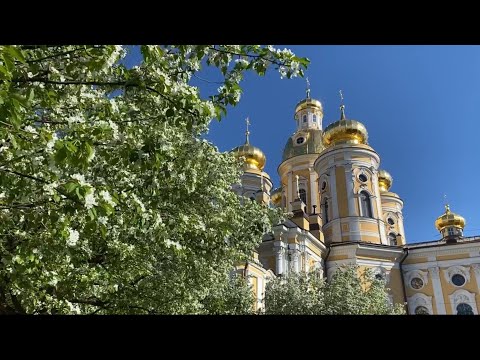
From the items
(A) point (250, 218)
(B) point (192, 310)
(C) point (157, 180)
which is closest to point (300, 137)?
(A) point (250, 218)

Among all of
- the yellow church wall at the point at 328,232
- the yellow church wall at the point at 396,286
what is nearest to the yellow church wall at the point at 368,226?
the yellow church wall at the point at 328,232

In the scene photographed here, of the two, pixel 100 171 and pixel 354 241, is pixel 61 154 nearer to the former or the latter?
pixel 100 171

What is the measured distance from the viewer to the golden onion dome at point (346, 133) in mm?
36938

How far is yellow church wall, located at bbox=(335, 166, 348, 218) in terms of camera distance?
34481 mm

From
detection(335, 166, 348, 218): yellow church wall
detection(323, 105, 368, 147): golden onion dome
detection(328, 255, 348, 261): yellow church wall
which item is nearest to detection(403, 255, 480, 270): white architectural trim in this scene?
detection(328, 255, 348, 261): yellow church wall

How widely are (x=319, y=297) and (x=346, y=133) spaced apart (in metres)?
20.1

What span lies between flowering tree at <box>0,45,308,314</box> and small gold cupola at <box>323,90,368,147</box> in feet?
95.6

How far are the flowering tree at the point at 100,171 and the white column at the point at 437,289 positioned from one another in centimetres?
2706

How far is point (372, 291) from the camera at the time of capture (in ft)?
68.6

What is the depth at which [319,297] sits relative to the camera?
19.6m

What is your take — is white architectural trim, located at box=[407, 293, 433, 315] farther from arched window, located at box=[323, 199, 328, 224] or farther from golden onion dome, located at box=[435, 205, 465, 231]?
golden onion dome, located at box=[435, 205, 465, 231]

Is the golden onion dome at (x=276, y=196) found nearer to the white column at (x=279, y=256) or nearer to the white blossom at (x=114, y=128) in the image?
the white column at (x=279, y=256)
